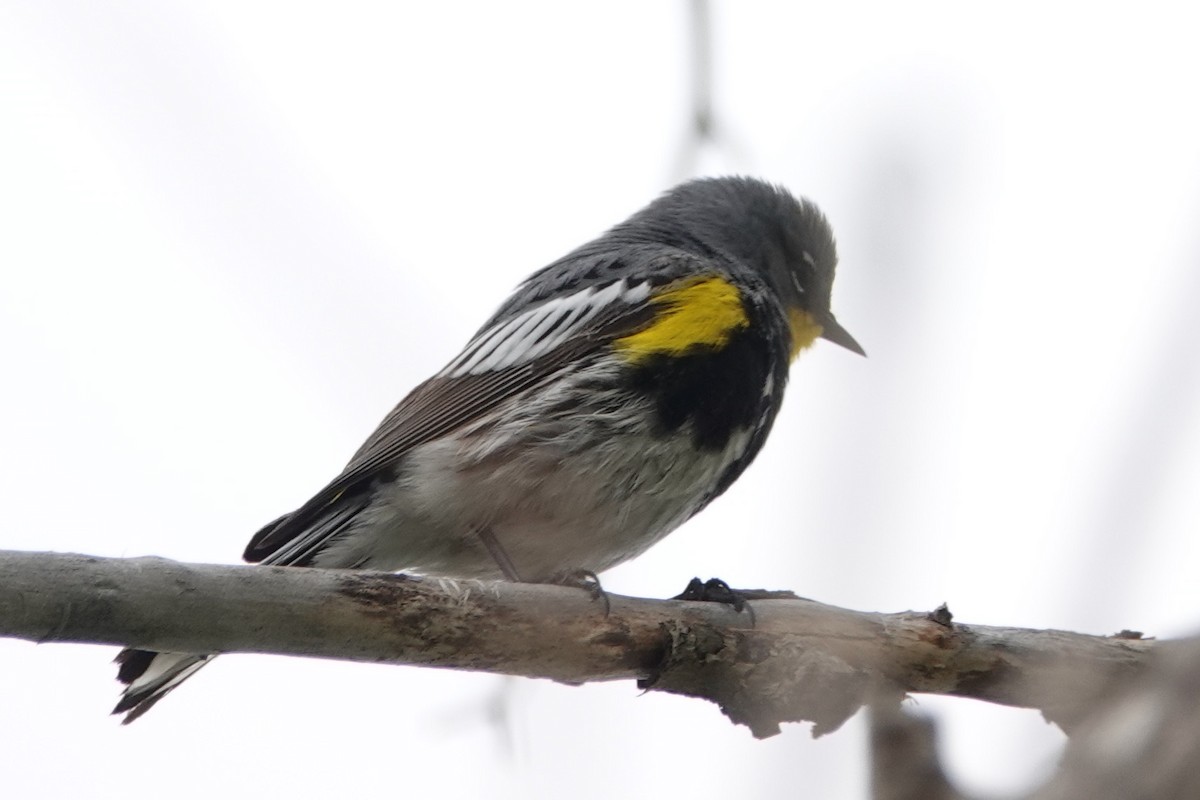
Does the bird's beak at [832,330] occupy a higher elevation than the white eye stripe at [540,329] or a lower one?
higher

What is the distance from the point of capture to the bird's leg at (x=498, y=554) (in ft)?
19.6

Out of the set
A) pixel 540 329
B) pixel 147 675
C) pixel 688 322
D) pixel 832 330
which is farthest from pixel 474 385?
pixel 832 330

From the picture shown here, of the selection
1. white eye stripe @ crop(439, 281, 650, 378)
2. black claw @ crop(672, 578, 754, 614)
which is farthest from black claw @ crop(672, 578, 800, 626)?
white eye stripe @ crop(439, 281, 650, 378)

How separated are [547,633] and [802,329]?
336cm

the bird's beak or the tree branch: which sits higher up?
the bird's beak

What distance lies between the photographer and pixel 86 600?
381 centimetres

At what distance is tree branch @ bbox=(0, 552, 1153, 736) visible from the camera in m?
3.85

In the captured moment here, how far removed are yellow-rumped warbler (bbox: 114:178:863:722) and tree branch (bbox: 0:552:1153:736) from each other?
36.2 inches

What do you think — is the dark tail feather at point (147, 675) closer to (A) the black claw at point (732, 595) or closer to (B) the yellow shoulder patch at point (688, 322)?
(A) the black claw at point (732, 595)

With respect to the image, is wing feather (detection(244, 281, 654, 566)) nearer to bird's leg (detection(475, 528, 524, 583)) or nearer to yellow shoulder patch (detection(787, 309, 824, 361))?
bird's leg (detection(475, 528, 524, 583))

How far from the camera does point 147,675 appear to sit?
199 inches

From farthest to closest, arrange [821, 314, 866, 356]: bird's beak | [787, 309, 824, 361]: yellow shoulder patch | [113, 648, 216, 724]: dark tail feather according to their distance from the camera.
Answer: [787, 309, 824, 361]: yellow shoulder patch, [821, 314, 866, 356]: bird's beak, [113, 648, 216, 724]: dark tail feather

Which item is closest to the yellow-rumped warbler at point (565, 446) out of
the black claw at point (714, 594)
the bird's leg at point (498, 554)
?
the bird's leg at point (498, 554)

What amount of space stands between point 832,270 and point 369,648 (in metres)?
4.43
